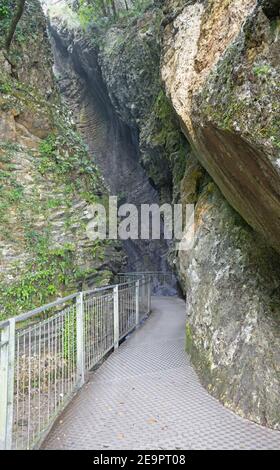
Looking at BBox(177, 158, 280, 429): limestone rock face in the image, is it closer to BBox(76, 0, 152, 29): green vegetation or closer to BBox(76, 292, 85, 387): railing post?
BBox(76, 292, 85, 387): railing post

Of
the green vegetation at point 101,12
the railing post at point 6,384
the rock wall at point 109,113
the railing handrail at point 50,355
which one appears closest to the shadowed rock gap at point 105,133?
the rock wall at point 109,113

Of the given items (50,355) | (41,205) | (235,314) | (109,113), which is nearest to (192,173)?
(41,205)

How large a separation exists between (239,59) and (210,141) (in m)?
0.86

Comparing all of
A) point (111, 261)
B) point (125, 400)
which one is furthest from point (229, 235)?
point (111, 261)

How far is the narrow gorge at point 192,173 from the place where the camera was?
117 inches

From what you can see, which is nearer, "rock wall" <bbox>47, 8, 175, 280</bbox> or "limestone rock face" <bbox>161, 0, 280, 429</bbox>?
"limestone rock face" <bbox>161, 0, 280, 429</bbox>

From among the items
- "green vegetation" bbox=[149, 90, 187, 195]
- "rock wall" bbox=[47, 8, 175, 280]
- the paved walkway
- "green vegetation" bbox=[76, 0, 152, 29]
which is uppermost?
"green vegetation" bbox=[76, 0, 152, 29]

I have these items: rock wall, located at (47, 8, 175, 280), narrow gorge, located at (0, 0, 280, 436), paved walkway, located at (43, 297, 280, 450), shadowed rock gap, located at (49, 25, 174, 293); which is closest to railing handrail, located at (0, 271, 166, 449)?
paved walkway, located at (43, 297, 280, 450)

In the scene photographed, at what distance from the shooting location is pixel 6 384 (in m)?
2.51

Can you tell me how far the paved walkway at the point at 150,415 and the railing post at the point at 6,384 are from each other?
0.78 metres

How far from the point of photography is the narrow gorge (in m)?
2.98

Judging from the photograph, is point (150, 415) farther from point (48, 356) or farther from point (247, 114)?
point (247, 114)

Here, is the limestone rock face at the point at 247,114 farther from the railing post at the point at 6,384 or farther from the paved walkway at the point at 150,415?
the railing post at the point at 6,384

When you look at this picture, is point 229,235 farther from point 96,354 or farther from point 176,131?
point 176,131
